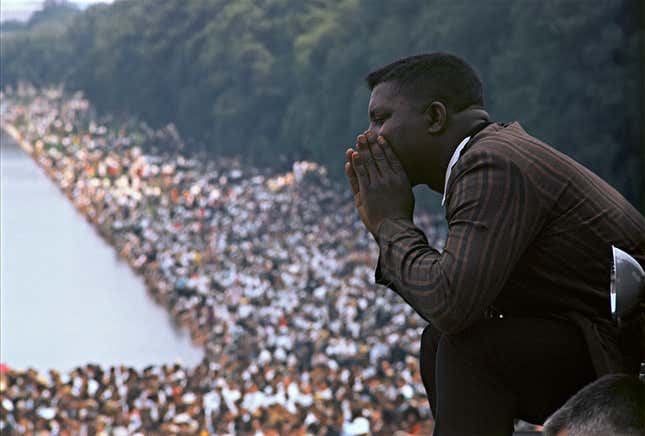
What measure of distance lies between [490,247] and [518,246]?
4 centimetres

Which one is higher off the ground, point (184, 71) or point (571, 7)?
point (184, 71)

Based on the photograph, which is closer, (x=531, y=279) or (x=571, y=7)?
(x=531, y=279)

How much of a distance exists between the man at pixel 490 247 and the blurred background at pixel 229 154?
34.3 ft

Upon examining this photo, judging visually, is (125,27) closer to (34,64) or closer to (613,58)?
(34,64)

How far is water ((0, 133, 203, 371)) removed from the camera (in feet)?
63.9

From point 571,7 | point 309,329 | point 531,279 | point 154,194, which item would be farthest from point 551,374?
point 154,194

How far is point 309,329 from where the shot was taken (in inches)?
591

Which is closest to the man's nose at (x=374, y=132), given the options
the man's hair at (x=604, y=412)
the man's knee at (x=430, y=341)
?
the man's knee at (x=430, y=341)

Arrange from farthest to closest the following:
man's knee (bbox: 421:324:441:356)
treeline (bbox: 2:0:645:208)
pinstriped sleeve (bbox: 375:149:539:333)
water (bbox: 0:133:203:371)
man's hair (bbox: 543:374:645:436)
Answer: treeline (bbox: 2:0:645:208)
water (bbox: 0:133:203:371)
man's knee (bbox: 421:324:441:356)
pinstriped sleeve (bbox: 375:149:539:333)
man's hair (bbox: 543:374:645:436)

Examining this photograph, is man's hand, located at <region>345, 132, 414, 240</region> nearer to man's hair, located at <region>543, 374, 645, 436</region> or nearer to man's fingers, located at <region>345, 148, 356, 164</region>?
man's fingers, located at <region>345, 148, 356, 164</region>

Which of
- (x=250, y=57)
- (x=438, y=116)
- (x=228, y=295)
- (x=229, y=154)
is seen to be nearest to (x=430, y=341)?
(x=438, y=116)

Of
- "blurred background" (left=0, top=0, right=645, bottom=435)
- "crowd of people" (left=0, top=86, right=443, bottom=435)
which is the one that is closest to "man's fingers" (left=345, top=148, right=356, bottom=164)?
"crowd of people" (left=0, top=86, right=443, bottom=435)

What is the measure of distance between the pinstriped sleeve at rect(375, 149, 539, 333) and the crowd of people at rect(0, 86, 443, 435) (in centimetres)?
611

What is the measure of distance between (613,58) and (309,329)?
19.2 ft
